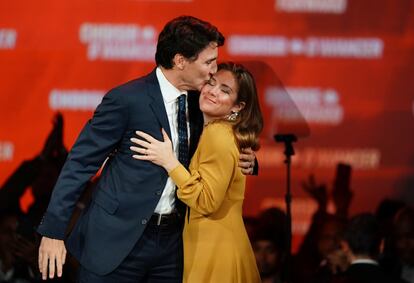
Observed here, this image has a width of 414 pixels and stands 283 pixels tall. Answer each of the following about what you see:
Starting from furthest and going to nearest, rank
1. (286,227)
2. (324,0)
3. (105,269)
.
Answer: (324,0) < (286,227) < (105,269)

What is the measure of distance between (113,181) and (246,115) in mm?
535

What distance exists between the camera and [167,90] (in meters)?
3.58

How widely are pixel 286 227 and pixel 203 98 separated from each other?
1.87 meters

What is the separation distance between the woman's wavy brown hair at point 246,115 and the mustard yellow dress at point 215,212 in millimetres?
36

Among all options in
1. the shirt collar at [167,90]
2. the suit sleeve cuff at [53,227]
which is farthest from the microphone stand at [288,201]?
the suit sleeve cuff at [53,227]

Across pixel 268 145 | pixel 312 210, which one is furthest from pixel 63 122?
Answer: pixel 312 210

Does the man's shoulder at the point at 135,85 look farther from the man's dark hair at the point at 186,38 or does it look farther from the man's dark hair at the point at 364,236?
the man's dark hair at the point at 364,236

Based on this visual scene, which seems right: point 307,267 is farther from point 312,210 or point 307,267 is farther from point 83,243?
point 83,243

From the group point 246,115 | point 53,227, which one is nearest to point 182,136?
point 246,115

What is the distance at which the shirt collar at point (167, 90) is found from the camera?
11.7ft

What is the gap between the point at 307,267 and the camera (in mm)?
5730

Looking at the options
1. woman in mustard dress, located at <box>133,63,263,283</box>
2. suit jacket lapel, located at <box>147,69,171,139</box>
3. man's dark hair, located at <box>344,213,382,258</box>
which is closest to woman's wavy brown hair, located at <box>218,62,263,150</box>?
woman in mustard dress, located at <box>133,63,263,283</box>

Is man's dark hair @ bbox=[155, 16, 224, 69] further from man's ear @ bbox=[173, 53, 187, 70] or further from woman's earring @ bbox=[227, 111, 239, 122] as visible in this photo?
woman's earring @ bbox=[227, 111, 239, 122]

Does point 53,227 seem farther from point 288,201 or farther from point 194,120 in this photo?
point 288,201
